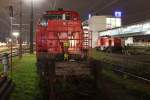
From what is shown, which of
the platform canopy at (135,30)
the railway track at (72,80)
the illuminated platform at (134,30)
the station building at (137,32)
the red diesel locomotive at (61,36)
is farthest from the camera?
the station building at (137,32)

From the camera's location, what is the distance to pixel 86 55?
16.1 metres

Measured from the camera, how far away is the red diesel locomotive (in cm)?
1639

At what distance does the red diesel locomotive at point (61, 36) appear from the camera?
16.4 metres

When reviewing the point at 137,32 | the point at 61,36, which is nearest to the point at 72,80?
the point at 61,36

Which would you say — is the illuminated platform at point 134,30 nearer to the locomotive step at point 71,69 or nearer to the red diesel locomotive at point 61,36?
the red diesel locomotive at point 61,36

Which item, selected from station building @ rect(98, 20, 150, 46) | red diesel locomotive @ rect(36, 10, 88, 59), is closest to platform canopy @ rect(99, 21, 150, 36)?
station building @ rect(98, 20, 150, 46)

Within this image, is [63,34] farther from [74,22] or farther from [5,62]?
[5,62]

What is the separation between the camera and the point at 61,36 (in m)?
17.1

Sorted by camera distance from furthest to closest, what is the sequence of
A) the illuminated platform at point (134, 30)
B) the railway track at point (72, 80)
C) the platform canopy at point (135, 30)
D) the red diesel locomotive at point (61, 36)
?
the illuminated platform at point (134, 30) < the platform canopy at point (135, 30) < the red diesel locomotive at point (61, 36) < the railway track at point (72, 80)

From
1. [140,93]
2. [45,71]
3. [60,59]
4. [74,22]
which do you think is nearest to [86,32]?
[74,22]

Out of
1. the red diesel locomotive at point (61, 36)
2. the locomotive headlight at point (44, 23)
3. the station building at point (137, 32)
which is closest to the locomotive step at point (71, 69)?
the red diesel locomotive at point (61, 36)

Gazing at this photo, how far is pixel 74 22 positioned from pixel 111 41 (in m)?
49.9

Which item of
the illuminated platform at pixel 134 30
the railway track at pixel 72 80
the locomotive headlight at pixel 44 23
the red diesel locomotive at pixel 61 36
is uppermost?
the illuminated platform at pixel 134 30

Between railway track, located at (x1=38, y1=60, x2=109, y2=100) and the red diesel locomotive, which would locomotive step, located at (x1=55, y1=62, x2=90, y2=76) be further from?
the red diesel locomotive
